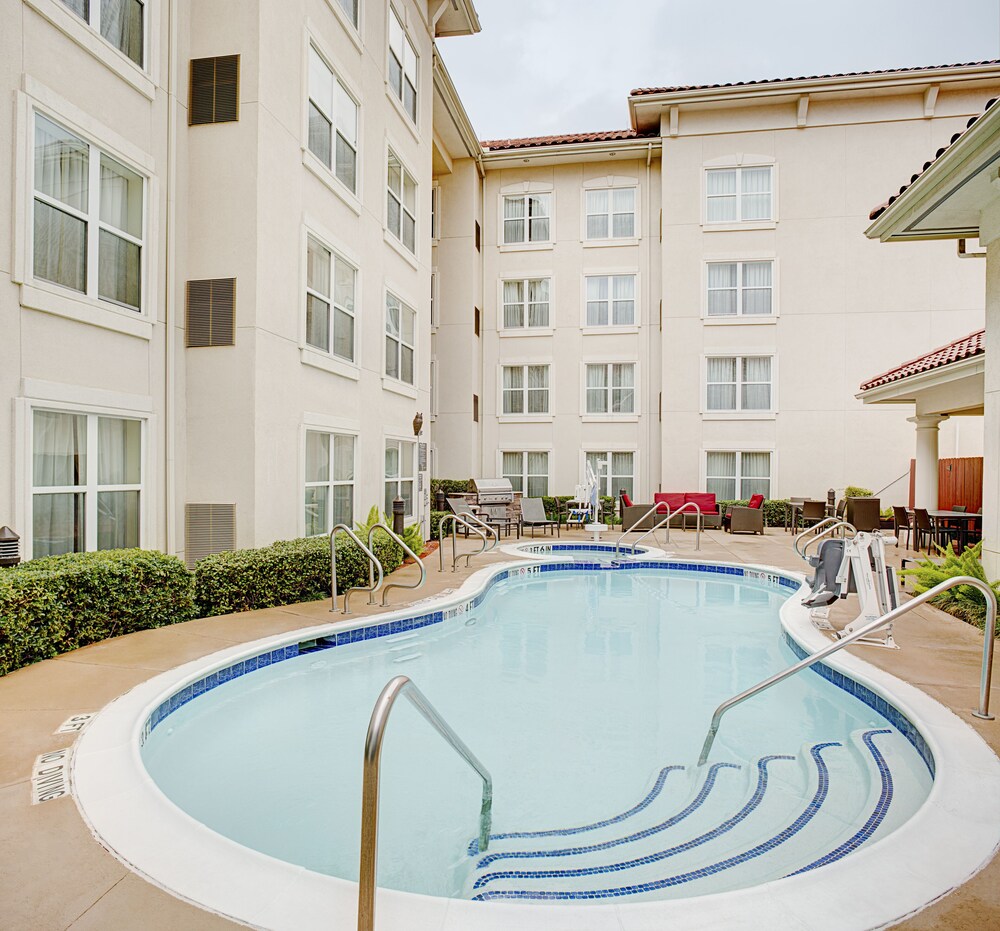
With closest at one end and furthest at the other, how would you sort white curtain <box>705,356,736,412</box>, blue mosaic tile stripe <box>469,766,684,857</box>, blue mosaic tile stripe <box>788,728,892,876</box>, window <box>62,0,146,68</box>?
blue mosaic tile stripe <box>788,728,892,876</box>, blue mosaic tile stripe <box>469,766,684,857</box>, window <box>62,0,146,68</box>, white curtain <box>705,356,736,412</box>

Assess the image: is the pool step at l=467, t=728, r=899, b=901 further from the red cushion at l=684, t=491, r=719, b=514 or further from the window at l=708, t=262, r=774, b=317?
the window at l=708, t=262, r=774, b=317

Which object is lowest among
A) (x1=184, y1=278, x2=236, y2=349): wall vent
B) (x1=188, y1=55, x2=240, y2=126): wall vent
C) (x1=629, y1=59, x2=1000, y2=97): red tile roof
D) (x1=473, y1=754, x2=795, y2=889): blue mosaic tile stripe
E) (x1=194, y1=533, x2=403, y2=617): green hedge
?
(x1=473, y1=754, x2=795, y2=889): blue mosaic tile stripe

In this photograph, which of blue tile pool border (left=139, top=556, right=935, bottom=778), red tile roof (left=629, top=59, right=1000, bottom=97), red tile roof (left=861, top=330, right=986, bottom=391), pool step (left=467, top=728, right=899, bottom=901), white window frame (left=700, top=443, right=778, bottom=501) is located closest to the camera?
pool step (left=467, top=728, right=899, bottom=901)

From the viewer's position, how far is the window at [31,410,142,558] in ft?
22.2

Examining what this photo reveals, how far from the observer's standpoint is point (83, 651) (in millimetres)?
5789

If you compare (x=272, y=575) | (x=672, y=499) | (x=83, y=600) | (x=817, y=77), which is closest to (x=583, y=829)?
(x=83, y=600)

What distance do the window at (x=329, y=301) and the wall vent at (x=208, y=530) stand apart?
9.72 feet

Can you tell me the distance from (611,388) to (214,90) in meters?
14.7

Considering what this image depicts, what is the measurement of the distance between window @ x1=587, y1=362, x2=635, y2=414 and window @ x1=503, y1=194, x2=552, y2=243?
4510 millimetres

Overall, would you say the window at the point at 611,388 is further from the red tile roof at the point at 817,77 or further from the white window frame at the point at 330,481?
the white window frame at the point at 330,481

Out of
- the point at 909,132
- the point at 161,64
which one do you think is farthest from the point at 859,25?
the point at 161,64

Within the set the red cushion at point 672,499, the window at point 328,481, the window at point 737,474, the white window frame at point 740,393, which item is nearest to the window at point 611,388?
the white window frame at point 740,393

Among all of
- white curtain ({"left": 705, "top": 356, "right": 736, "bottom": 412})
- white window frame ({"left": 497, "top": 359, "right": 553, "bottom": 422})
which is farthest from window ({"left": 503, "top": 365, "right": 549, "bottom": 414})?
white curtain ({"left": 705, "top": 356, "right": 736, "bottom": 412})

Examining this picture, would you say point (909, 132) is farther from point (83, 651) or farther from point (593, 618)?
point (83, 651)
